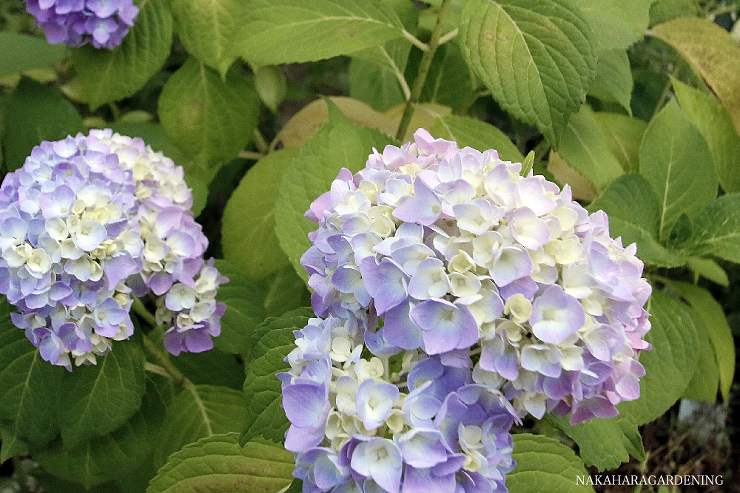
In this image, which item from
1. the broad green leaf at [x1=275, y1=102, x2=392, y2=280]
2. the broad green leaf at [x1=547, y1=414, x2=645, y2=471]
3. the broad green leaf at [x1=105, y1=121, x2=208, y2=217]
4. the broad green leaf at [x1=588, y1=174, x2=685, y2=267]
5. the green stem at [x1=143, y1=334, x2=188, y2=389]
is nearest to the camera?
the broad green leaf at [x1=547, y1=414, x2=645, y2=471]

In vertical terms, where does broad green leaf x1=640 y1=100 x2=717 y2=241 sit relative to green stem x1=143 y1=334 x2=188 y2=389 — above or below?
above

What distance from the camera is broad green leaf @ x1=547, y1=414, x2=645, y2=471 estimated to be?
0.65m

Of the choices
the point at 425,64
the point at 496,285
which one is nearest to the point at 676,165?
the point at 425,64

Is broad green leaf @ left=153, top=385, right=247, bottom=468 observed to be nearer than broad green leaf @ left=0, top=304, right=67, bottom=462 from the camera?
No

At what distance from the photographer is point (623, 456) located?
2.26ft

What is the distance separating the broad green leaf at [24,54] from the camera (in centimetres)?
130

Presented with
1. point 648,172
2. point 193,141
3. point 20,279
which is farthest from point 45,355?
point 648,172

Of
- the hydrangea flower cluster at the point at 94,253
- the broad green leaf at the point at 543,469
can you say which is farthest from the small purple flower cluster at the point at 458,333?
A: the hydrangea flower cluster at the point at 94,253

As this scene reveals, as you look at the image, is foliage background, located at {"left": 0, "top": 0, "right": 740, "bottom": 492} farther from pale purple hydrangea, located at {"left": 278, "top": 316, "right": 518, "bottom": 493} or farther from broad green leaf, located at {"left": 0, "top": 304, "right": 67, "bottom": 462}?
pale purple hydrangea, located at {"left": 278, "top": 316, "right": 518, "bottom": 493}

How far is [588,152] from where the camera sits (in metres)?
1.09

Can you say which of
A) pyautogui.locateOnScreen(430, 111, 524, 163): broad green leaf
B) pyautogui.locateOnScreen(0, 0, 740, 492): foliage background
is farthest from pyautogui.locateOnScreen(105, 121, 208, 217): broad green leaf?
pyautogui.locateOnScreen(430, 111, 524, 163): broad green leaf

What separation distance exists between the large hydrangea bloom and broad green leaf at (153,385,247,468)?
0.65 metres

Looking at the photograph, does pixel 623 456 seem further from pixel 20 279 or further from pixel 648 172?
pixel 20 279

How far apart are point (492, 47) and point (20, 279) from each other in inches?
30.1
